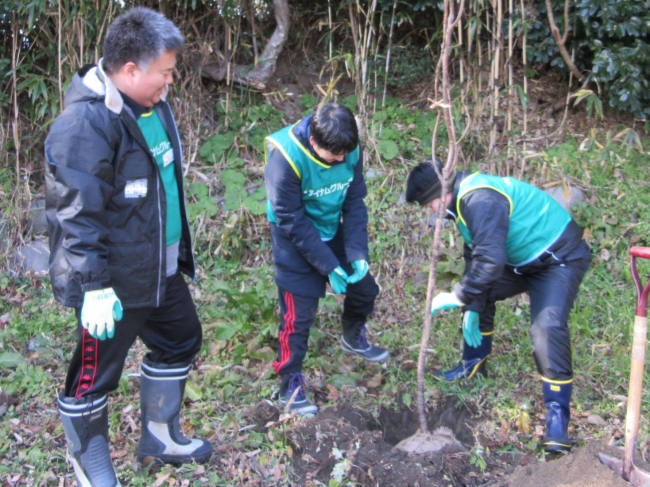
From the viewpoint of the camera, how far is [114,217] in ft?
8.01

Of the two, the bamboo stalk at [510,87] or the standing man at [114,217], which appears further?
the bamboo stalk at [510,87]

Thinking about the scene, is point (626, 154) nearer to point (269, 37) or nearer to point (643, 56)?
point (643, 56)

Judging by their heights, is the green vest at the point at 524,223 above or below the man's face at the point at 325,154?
below

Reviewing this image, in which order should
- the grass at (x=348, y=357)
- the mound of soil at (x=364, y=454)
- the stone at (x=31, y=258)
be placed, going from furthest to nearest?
the stone at (x=31, y=258), the grass at (x=348, y=357), the mound of soil at (x=364, y=454)

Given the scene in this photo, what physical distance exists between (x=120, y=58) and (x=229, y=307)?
8.07ft

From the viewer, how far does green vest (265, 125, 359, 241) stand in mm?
3117

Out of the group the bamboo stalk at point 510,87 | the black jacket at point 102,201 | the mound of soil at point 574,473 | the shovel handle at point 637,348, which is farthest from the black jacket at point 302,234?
the bamboo stalk at point 510,87

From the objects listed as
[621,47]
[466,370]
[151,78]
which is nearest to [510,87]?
[621,47]

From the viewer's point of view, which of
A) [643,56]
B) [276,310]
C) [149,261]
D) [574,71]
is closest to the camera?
[149,261]

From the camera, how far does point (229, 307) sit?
178 inches

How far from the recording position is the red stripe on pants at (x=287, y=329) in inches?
134

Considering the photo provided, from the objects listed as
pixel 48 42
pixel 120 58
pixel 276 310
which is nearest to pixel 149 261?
pixel 120 58

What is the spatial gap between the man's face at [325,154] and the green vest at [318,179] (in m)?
0.04

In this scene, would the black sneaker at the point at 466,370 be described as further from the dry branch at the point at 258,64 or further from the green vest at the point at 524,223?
the dry branch at the point at 258,64
